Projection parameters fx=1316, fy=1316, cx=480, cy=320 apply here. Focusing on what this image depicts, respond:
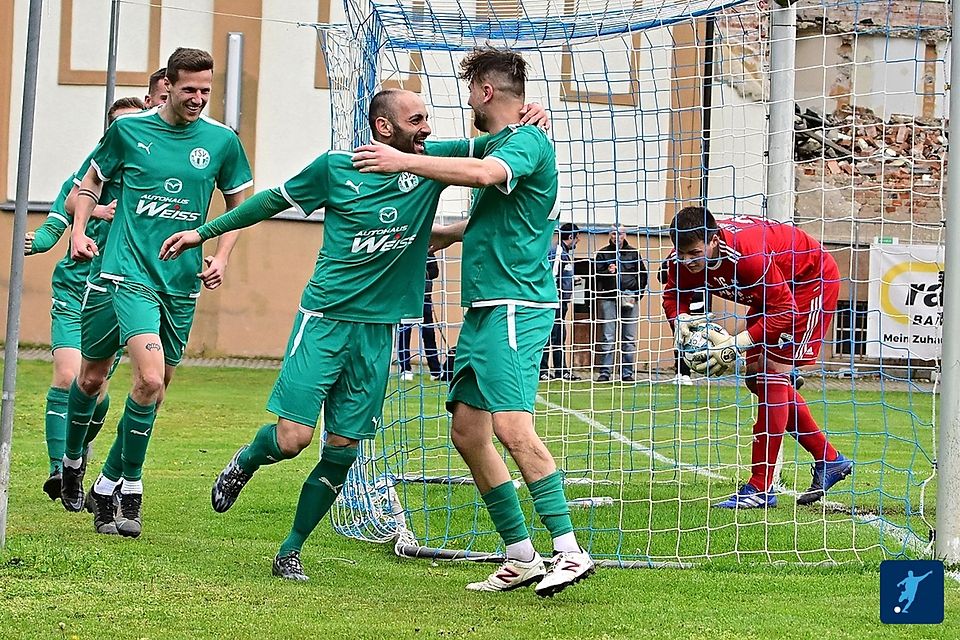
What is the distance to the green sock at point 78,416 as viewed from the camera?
6.64 m

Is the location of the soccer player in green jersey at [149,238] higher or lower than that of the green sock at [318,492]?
higher

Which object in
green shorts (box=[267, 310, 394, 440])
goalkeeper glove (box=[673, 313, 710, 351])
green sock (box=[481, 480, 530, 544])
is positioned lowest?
green sock (box=[481, 480, 530, 544])

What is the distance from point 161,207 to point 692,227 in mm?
2755

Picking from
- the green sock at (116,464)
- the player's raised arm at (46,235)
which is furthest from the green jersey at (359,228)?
the player's raised arm at (46,235)

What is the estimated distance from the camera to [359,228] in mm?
5379

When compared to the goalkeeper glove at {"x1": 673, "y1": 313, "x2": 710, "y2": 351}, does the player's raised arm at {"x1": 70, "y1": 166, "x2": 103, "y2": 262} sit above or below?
above

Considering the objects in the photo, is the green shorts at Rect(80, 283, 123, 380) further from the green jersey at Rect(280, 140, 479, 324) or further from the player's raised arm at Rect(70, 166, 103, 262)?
the green jersey at Rect(280, 140, 479, 324)

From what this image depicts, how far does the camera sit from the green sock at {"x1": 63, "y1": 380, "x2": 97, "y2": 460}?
6637 millimetres

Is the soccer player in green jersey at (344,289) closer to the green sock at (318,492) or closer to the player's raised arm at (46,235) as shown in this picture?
the green sock at (318,492)

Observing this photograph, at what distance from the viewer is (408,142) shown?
5.27m

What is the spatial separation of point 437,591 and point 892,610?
1.76 meters

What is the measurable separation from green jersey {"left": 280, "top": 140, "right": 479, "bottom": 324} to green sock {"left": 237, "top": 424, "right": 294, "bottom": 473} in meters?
0.54

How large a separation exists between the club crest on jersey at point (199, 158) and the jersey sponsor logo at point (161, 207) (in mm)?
191
